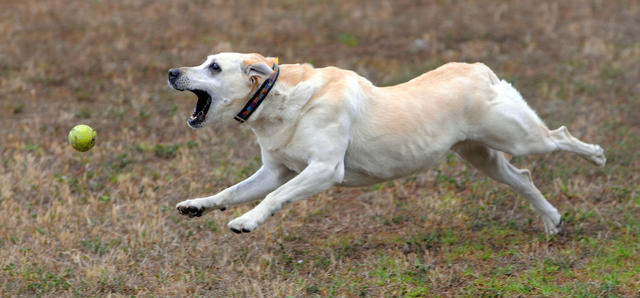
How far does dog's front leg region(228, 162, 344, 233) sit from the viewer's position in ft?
17.2

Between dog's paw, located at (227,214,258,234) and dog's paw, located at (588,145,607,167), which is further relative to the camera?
dog's paw, located at (588,145,607,167)

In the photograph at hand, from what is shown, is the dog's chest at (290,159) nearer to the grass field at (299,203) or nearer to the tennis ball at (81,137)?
the grass field at (299,203)

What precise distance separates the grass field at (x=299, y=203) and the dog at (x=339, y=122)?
667 mm

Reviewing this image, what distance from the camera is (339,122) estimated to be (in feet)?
18.3

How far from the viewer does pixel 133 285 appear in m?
5.56

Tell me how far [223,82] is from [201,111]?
27cm

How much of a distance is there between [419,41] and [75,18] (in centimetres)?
542

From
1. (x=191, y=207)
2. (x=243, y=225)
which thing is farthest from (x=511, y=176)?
(x=191, y=207)

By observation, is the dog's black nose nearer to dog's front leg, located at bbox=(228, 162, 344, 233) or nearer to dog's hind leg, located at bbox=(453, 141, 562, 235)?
dog's front leg, located at bbox=(228, 162, 344, 233)

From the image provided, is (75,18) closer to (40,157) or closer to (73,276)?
(40,157)

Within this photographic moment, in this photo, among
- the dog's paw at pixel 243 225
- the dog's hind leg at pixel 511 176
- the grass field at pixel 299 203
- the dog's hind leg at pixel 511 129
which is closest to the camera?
the dog's paw at pixel 243 225

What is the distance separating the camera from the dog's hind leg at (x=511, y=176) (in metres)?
6.69

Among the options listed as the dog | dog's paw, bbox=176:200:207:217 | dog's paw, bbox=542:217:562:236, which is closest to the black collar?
the dog

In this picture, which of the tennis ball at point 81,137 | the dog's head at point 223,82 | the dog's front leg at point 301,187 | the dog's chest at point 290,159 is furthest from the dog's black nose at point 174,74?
the tennis ball at point 81,137
